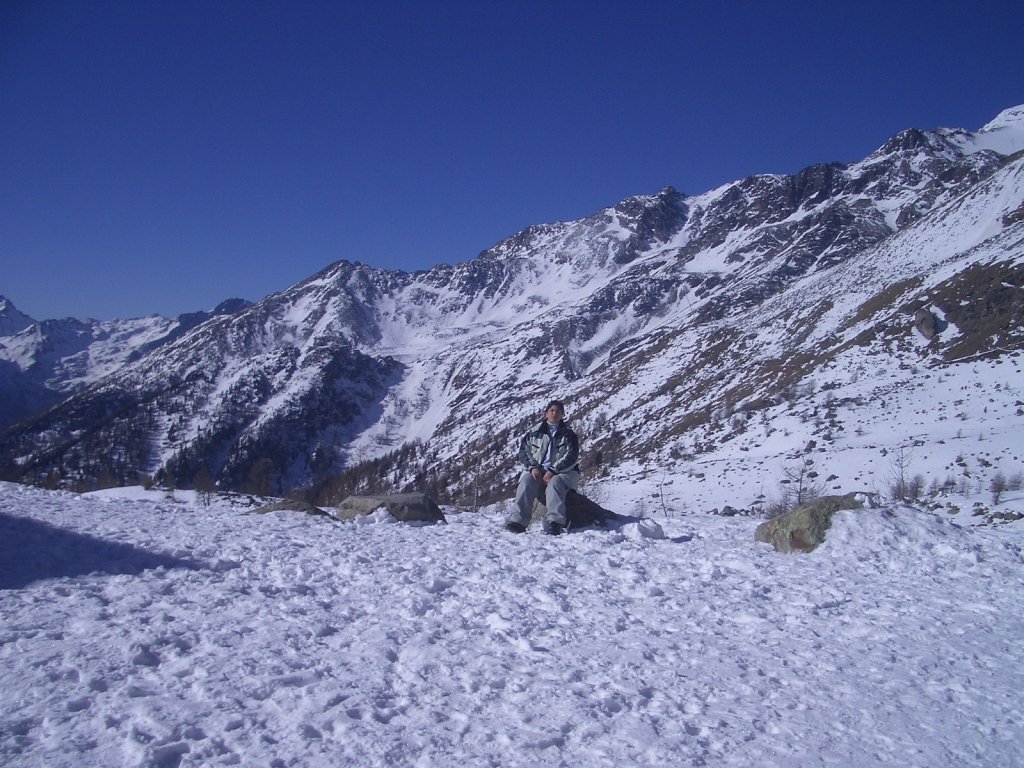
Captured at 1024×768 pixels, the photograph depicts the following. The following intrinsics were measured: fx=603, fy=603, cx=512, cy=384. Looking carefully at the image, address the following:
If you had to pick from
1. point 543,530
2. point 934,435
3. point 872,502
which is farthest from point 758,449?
point 543,530

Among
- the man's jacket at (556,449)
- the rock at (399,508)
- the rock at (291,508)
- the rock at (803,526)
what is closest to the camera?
the rock at (803,526)

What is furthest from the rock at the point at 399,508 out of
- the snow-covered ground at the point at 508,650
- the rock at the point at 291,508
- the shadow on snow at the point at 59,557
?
the shadow on snow at the point at 59,557

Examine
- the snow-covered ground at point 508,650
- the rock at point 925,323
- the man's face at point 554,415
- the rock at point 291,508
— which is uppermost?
the rock at point 925,323

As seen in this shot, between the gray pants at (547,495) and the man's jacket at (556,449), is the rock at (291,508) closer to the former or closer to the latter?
the gray pants at (547,495)

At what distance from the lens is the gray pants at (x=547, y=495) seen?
12227mm

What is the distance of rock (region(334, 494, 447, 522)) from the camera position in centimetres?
1347

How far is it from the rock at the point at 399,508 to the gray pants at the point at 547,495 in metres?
2.04

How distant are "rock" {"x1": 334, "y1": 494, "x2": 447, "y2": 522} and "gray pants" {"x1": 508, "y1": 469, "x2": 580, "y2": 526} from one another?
2.04 meters

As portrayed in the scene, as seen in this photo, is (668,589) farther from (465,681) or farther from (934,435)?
(934,435)

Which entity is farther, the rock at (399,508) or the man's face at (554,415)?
the rock at (399,508)

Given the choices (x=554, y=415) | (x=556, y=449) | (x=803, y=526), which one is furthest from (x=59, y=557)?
(x=803, y=526)

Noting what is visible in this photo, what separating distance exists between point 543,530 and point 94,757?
8711 millimetres

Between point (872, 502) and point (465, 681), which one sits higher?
point (872, 502)

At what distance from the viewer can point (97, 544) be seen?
9.66 metres
